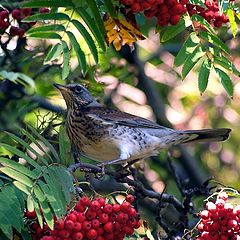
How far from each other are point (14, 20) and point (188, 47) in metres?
1.11

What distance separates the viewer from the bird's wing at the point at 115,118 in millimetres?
5941

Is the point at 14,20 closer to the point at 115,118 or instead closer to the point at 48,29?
the point at 48,29

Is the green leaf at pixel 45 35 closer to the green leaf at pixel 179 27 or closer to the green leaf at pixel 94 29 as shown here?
the green leaf at pixel 94 29

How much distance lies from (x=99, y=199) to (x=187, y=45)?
3.78 feet

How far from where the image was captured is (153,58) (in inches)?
305

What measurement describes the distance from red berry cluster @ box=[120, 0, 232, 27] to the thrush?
4.31ft

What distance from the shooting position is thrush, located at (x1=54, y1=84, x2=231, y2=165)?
5730 mm

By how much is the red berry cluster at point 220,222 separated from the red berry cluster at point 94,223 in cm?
34

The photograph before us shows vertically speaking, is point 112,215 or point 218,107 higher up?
point 112,215

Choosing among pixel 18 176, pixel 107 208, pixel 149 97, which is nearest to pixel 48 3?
pixel 18 176

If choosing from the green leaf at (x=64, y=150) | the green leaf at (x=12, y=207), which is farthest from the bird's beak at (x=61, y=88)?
the green leaf at (x=12, y=207)

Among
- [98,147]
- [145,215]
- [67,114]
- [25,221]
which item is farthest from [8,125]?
[25,221]

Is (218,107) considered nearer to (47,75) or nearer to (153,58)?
(153,58)

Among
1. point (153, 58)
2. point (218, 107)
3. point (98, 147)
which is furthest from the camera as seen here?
point (218, 107)
